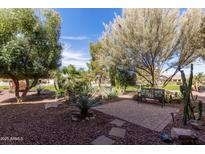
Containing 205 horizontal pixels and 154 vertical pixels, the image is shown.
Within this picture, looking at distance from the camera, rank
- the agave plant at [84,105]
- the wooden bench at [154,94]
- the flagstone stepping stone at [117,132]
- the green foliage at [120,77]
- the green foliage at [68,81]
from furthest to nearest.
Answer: the green foliage at [120,77] < the green foliage at [68,81] < the wooden bench at [154,94] < the agave plant at [84,105] < the flagstone stepping stone at [117,132]

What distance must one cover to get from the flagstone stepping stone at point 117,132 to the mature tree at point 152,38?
540 centimetres

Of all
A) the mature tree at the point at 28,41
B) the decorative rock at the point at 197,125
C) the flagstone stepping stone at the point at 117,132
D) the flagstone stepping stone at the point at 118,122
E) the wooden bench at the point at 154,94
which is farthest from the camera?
the wooden bench at the point at 154,94

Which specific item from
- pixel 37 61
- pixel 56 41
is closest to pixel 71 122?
pixel 37 61

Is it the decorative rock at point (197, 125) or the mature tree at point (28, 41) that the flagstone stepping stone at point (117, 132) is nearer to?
the decorative rock at point (197, 125)

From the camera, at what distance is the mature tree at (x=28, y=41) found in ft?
20.4

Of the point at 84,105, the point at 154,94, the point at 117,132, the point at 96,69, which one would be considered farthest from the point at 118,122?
the point at 96,69

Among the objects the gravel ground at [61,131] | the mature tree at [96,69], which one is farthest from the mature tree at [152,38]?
the gravel ground at [61,131]

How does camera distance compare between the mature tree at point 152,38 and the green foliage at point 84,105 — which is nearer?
the green foliage at point 84,105

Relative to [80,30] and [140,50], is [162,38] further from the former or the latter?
[80,30]

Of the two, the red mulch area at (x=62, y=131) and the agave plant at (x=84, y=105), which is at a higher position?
the agave plant at (x=84, y=105)

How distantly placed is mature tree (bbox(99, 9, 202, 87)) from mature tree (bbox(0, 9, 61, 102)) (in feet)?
10.7

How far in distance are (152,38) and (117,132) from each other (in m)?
5.87

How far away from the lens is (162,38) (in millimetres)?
8289
